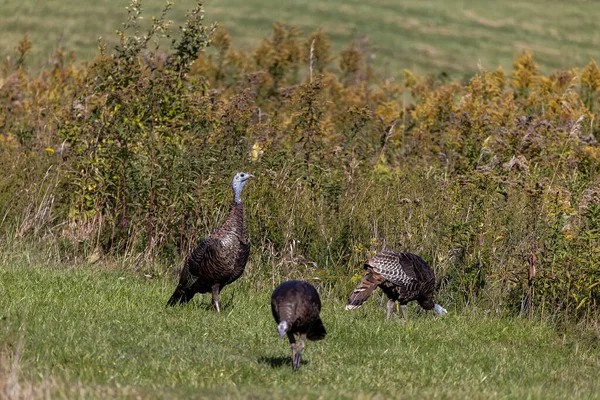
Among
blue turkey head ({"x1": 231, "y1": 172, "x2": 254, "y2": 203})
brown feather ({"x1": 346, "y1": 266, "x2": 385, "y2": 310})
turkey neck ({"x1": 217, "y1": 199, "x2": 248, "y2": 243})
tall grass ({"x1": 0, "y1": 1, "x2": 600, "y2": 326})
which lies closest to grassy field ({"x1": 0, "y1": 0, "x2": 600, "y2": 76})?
tall grass ({"x1": 0, "y1": 1, "x2": 600, "y2": 326})

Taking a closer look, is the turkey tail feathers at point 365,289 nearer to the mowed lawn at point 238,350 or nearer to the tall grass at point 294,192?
the mowed lawn at point 238,350

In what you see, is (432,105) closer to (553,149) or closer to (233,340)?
(553,149)

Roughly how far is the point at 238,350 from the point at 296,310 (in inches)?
47.5

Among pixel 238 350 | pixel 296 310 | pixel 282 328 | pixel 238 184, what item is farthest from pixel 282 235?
pixel 282 328

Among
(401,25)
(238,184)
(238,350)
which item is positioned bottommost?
(401,25)

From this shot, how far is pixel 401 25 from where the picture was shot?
2238 inches

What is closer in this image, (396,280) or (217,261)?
(217,261)

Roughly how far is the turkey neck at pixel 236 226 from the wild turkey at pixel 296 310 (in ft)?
7.62

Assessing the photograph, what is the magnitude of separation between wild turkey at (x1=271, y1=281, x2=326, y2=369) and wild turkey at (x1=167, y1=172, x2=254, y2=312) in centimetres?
218

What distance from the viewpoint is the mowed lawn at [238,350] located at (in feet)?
25.0

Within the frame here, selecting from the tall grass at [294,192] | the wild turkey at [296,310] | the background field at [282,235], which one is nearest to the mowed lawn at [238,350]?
the background field at [282,235]

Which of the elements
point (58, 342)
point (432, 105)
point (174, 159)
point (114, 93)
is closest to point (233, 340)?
point (58, 342)

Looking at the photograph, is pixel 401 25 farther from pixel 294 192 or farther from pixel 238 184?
pixel 238 184

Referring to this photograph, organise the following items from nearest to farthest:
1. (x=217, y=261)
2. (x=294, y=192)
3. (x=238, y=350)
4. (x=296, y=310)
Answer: (x=296, y=310), (x=238, y=350), (x=217, y=261), (x=294, y=192)
